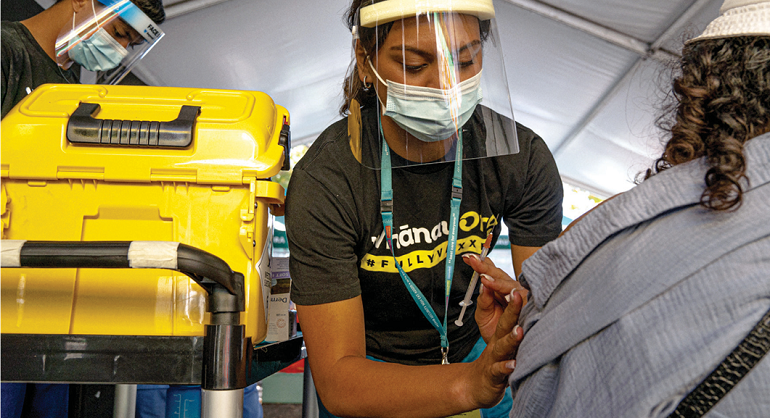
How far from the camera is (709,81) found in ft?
2.20

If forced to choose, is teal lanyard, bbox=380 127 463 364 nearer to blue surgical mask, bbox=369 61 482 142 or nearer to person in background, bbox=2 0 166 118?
blue surgical mask, bbox=369 61 482 142

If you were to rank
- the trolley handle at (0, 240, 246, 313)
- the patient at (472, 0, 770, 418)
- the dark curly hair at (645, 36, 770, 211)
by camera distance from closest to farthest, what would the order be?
the patient at (472, 0, 770, 418) → the dark curly hair at (645, 36, 770, 211) → the trolley handle at (0, 240, 246, 313)

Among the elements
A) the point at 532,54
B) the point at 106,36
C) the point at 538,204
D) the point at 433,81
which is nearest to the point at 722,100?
the point at 433,81

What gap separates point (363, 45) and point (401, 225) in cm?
41

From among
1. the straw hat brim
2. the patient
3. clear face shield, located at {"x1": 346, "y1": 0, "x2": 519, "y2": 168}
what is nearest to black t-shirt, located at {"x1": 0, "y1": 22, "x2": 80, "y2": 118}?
clear face shield, located at {"x1": 346, "y1": 0, "x2": 519, "y2": 168}

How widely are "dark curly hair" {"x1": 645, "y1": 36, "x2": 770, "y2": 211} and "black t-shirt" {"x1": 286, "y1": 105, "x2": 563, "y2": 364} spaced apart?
583mm

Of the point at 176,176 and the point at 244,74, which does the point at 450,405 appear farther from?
the point at 244,74

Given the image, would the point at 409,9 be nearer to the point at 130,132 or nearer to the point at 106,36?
the point at 130,132

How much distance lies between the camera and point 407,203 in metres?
1.21

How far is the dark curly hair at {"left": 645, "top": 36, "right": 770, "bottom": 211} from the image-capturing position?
0.64m

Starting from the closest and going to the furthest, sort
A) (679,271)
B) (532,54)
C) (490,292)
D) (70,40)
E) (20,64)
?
(679,271)
(490,292)
(20,64)
(70,40)
(532,54)

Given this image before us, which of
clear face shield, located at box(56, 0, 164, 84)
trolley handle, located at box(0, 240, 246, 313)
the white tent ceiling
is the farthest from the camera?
the white tent ceiling

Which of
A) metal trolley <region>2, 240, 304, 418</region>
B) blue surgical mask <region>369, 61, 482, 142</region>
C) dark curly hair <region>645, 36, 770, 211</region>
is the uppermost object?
blue surgical mask <region>369, 61, 482, 142</region>

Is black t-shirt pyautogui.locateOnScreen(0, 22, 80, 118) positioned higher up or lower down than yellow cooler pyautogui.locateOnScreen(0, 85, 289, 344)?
higher up
